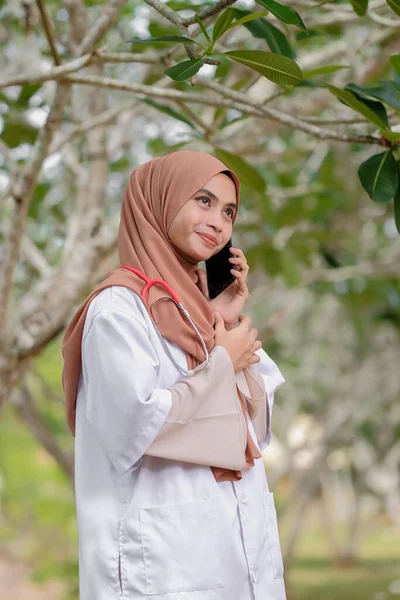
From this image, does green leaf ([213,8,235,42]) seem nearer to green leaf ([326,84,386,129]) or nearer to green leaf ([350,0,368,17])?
green leaf ([326,84,386,129])

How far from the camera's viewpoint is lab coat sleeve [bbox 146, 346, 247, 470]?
125 cm

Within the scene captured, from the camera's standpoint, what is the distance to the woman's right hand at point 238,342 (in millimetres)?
1371

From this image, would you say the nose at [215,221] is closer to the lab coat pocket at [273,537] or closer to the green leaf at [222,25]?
the green leaf at [222,25]

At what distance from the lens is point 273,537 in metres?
1.39

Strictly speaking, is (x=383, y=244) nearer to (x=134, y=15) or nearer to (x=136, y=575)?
(x=134, y=15)

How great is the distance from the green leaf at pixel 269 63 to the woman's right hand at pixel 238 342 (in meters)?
0.51

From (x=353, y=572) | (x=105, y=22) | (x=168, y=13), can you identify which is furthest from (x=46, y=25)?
(x=353, y=572)

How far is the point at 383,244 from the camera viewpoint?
6082 millimetres

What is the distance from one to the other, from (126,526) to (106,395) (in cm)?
21

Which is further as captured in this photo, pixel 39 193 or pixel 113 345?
pixel 39 193

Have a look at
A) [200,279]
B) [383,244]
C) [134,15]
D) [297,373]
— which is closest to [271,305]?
[383,244]

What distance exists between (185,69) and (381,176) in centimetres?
54

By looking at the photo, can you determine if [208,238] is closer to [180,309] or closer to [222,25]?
[180,309]

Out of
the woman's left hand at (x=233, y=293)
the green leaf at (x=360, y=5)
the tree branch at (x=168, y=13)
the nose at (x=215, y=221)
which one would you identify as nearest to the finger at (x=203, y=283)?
the woman's left hand at (x=233, y=293)
